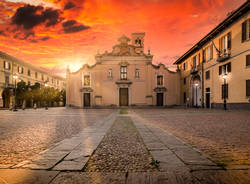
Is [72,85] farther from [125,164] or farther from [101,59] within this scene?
[125,164]

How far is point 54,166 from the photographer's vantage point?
2703 millimetres

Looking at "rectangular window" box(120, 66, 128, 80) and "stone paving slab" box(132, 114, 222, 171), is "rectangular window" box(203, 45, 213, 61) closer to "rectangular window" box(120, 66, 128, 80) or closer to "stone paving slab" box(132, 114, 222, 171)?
"rectangular window" box(120, 66, 128, 80)

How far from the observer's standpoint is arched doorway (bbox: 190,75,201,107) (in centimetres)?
2590

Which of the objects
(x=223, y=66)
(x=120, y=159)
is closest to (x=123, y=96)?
(x=223, y=66)

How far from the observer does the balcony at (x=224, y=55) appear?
59.3ft

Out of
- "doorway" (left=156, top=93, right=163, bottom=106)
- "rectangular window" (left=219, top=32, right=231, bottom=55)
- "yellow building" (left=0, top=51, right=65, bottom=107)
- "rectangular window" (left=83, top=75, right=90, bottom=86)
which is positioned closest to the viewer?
"rectangular window" (left=219, top=32, right=231, bottom=55)

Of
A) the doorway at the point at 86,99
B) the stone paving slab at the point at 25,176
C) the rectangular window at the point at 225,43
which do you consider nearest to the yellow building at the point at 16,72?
the doorway at the point at 86,99

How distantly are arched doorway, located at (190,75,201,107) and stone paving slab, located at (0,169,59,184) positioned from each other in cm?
2669

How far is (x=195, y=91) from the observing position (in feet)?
88.4

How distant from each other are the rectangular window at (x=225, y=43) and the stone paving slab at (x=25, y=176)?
70.2 ft

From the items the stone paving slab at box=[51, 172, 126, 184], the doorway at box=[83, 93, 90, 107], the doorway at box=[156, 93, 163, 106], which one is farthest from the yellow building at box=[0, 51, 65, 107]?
the stone paving slab at box=[51, 172, 126, 184]

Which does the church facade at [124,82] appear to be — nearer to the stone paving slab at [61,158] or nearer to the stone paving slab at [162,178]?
the stone paving slab at [61,158]

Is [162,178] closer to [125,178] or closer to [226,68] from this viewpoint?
[125,178]

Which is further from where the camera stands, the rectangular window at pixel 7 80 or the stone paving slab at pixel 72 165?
the rectangular window at pixel 7 80
